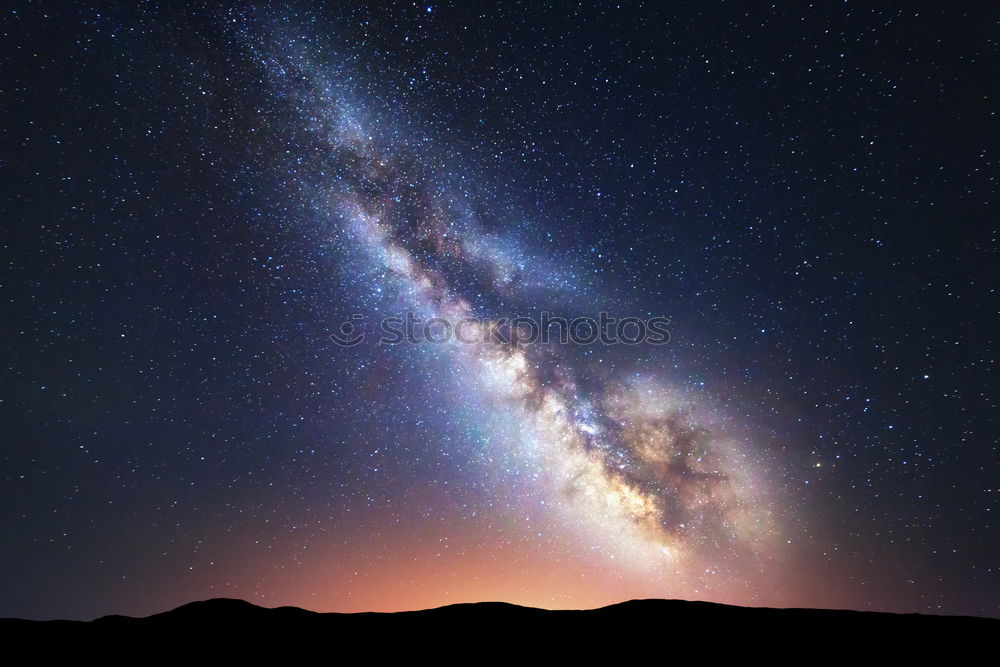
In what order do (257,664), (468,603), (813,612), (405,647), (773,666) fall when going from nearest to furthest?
1. (773,666)
2. (257,664)
3. (405,647)
4. (813,612)
5. (468,603)

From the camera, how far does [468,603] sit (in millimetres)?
6977

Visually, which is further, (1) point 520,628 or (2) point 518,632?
(1) point 520,628

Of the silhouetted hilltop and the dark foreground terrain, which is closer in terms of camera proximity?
the dark foreground terrain

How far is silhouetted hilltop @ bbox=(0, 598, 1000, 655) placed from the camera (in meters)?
5.47

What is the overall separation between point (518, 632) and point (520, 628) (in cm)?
12

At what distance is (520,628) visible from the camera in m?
6.07

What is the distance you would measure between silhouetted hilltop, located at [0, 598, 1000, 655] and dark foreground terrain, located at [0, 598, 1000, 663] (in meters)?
0.01

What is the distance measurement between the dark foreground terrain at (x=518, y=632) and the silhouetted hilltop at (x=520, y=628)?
0.04 feet

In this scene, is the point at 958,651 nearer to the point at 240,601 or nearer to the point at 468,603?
the point at 468,603

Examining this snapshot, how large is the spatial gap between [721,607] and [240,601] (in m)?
6.98

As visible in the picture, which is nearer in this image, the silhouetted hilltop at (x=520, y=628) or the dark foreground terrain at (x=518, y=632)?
the dark foreground terrain at (x=518, y=632)

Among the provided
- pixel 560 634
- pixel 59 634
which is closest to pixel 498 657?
pixel 560 634

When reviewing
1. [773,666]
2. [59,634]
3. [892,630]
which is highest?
[892,630]

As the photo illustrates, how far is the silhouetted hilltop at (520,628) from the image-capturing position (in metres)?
5.47
